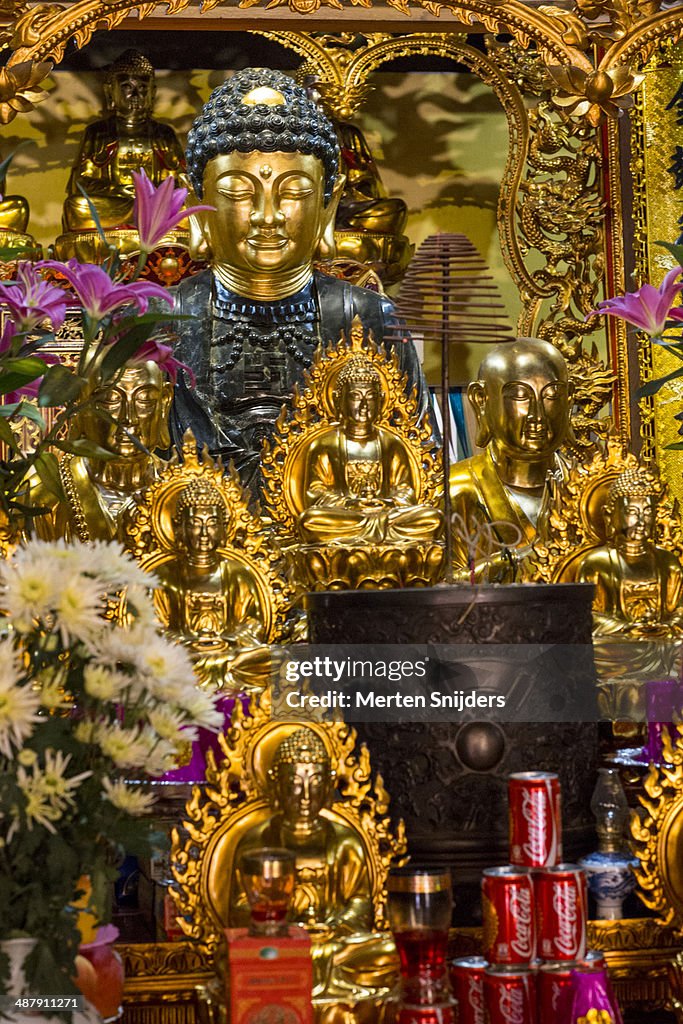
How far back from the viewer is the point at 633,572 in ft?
9.59

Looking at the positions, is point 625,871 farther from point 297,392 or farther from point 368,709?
point 297,392

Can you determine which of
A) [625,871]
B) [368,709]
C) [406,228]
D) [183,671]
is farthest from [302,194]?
[183,671]

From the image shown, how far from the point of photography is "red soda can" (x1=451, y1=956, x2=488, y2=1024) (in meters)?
2.09

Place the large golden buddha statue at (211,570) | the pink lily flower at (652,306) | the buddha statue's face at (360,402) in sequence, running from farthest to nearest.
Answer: the buddha statue's face at (360,402) → the large golden buddha statue at (211,570) → the pink lily flower at (652,306)

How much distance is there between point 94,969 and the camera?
6.07ft

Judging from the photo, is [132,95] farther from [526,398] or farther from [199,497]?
[199,497]

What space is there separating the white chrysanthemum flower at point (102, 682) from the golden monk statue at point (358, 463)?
1.32m

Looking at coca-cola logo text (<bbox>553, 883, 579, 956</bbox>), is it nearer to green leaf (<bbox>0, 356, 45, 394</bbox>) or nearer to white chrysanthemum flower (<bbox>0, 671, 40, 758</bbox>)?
white chrysanthemum flower (<bbox>0, 671, 40, 758</bbox>)

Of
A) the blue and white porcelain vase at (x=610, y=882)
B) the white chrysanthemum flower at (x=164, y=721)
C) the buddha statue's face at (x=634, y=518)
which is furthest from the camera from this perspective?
the buddha statue's face at (x=634, y=518)

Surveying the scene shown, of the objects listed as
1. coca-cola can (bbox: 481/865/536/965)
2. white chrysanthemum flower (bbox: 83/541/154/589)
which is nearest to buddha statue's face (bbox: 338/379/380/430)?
coca-cola can (bbox: 481/865/536/965)

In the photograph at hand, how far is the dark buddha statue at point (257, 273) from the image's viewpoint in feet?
11.7

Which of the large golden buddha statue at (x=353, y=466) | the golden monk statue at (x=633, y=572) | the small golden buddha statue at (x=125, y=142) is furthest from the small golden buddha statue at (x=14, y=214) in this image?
the golden monk statue at (x=633, y=572)

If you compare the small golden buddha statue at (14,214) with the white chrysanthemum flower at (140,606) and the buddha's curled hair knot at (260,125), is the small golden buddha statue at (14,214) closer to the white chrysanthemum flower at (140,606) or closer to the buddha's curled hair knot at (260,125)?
the buddha's curled hair knot at (260,125)

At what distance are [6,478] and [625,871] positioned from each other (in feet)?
3.35
